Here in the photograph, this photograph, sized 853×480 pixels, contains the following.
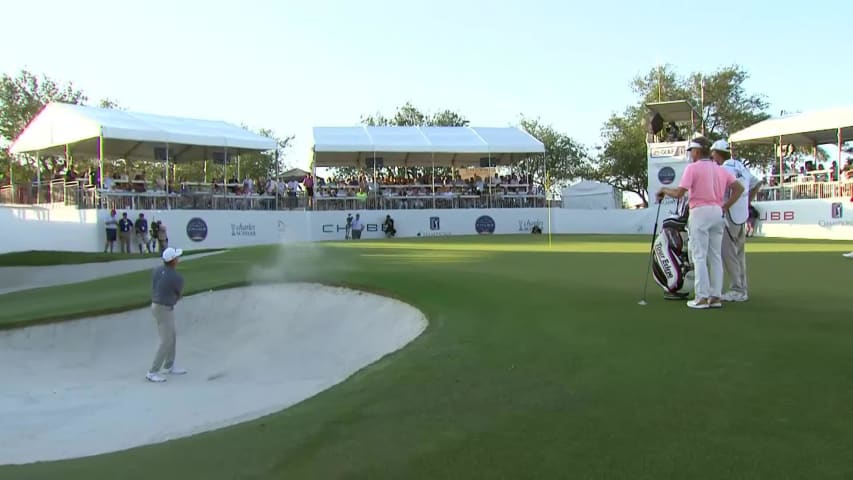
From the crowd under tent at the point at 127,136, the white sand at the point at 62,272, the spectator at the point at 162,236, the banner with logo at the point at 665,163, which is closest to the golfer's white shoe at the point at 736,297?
the white sand at the point at 62,272

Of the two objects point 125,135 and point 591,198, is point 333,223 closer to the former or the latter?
point 125,135

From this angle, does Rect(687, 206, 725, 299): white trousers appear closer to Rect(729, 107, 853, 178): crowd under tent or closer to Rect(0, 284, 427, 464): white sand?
Rect(0, 284, 427, 464): white sand

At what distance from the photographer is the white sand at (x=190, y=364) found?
7422 mm

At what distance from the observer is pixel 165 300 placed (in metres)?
10.5

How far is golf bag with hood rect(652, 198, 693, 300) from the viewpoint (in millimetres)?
9008

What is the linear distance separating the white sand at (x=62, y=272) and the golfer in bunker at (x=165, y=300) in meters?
12.9

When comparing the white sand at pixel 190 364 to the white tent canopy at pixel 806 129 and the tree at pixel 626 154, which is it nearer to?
the white tent canopy at pixel 806 129

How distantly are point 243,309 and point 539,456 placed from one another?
10229mm

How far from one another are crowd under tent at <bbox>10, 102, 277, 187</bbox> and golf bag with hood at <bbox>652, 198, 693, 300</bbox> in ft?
95.4

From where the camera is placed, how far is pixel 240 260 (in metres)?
19.5

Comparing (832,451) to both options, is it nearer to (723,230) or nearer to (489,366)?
(489,366)

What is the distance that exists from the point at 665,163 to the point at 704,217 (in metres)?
33.7

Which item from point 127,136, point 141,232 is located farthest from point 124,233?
point 127,136

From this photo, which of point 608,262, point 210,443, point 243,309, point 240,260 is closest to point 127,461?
point 210,443
